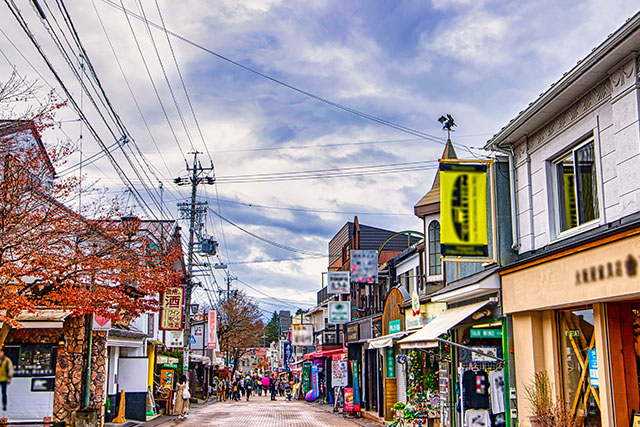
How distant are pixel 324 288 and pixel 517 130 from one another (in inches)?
1958

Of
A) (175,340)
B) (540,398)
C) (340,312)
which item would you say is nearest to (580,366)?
(540,398)

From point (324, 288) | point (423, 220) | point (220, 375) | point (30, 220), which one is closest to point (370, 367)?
point (423, 220)

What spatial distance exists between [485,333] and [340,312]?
18.1 meters

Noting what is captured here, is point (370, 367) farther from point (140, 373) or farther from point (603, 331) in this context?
point (603, 331)

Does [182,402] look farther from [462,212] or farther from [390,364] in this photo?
[462,212]

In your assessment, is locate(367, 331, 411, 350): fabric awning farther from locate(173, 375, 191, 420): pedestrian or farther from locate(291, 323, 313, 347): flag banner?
locate(291, 323, 313, 347): flag banner

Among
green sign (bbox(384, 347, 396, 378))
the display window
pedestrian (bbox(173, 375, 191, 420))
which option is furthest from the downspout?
pedestrian (bbox(173, 375, 191, 420))

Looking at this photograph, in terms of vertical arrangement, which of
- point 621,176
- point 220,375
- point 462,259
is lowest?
point 220,375

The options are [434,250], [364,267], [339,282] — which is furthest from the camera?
[339,282]

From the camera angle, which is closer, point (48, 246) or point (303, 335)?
point (48, 246)

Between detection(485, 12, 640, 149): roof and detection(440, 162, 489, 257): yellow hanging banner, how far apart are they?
1.24 metres

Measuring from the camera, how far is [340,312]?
112 feet

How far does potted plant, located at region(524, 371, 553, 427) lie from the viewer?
1170cm

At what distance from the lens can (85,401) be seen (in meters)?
19.4
